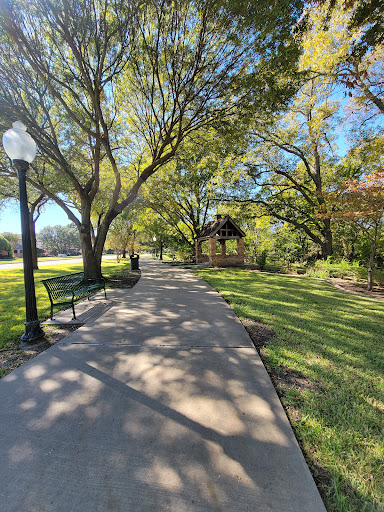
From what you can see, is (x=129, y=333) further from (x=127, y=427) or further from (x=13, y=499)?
(x=13, y=499)

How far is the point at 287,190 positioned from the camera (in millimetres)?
19484

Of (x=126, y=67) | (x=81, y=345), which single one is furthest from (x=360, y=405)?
(x=126, y=67)

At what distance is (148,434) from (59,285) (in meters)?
5.04

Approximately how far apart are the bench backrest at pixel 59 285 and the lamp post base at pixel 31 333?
1.19 m

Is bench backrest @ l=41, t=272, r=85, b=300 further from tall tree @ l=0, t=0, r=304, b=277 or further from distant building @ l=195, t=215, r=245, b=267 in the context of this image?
distant building @ l=195, t=215, r=245, b=267

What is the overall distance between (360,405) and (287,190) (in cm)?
2023

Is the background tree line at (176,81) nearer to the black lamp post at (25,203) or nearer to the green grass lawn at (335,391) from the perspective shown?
the black lamp post at (25,203)

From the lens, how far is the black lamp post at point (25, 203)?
3843 mm

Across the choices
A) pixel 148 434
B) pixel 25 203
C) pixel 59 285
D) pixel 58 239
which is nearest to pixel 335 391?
pixel 148 434

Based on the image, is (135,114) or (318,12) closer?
(318,12)

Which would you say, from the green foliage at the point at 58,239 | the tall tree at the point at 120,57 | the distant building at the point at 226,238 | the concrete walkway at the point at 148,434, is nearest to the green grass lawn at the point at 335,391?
the concrete walkway at the point at 148,434

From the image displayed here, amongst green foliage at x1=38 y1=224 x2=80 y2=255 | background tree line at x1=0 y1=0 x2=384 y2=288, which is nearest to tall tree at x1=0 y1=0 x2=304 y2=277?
background tree line at x1=0 y1=0 x2=384 y2=288

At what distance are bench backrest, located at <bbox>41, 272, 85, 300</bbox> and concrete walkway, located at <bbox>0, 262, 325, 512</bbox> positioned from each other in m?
2.14

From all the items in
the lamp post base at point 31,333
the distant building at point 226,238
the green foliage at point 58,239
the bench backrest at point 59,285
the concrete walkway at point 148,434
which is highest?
the green foliage at point 58,239
